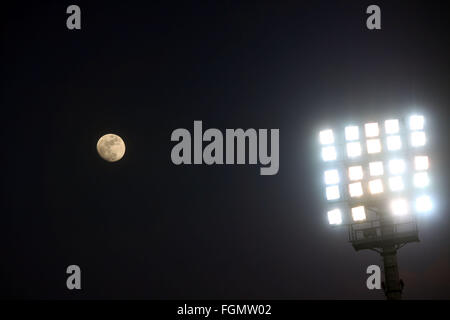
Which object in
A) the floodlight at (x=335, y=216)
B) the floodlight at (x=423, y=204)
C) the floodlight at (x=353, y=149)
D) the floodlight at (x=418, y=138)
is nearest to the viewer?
the floodlight at (x=423, y=204)

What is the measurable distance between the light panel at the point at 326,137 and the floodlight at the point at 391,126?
9.01 feet

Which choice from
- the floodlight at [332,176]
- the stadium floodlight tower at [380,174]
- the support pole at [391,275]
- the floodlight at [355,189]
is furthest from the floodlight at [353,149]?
the support pole at [391,275]

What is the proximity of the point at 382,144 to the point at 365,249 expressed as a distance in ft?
18.4

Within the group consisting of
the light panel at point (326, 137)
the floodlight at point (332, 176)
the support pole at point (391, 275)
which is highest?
the light panel at point (326, 137)

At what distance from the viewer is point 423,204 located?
28.9 meters

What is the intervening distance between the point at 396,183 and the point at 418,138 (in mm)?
2470

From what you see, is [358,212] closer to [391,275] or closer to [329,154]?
[329,154]

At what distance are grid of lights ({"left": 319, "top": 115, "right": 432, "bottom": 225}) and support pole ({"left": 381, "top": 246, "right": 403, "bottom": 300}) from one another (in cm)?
217

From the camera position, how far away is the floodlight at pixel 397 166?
96.9 feet

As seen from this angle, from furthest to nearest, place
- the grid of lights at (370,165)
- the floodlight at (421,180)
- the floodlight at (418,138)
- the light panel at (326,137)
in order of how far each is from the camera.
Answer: the light panel at (326,137)
the grid of lights at (370,165)
the floodlight at (418,138)
the floodlight at (421,180)

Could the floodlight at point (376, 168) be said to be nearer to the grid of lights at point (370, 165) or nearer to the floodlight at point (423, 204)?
the grid of lights at point (370, 165)
